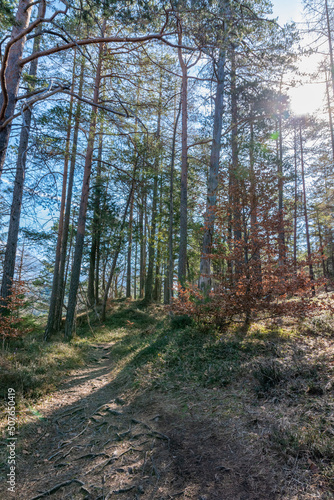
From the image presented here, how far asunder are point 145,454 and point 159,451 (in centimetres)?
16

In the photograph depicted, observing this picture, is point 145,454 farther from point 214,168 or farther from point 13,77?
point 214,168

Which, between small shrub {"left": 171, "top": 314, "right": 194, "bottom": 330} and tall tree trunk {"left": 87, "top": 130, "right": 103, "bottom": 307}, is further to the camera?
tall tree trunk {"left": 87, "top": 130, "right": 103, "bottom": 307}

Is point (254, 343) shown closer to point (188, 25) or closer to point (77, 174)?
point (188, 25)

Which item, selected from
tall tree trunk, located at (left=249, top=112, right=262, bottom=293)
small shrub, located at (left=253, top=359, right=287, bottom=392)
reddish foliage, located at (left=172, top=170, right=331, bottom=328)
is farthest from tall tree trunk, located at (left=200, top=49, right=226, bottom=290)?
small shrub, located at (left=253, top=359, right=287, bottom=392)

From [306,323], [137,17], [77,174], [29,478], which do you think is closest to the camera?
[29,478]

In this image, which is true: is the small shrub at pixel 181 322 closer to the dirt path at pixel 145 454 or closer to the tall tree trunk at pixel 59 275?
the dirt path at pixel 145 454

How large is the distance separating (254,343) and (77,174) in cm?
1137

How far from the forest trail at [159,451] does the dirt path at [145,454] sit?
0.03 feet

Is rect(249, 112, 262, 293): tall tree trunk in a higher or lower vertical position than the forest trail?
higher

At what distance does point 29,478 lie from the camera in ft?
Answer: 9.46

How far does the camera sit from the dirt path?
2.34m

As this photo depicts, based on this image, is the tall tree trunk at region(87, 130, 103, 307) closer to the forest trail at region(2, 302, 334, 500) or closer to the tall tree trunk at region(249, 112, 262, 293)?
the tall tree trunk at region(249, 112, 262, 293)

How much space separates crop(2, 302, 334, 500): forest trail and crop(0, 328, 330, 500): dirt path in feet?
0.03

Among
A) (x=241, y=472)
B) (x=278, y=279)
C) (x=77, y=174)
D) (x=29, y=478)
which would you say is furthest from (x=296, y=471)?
(x=77, y=174)
